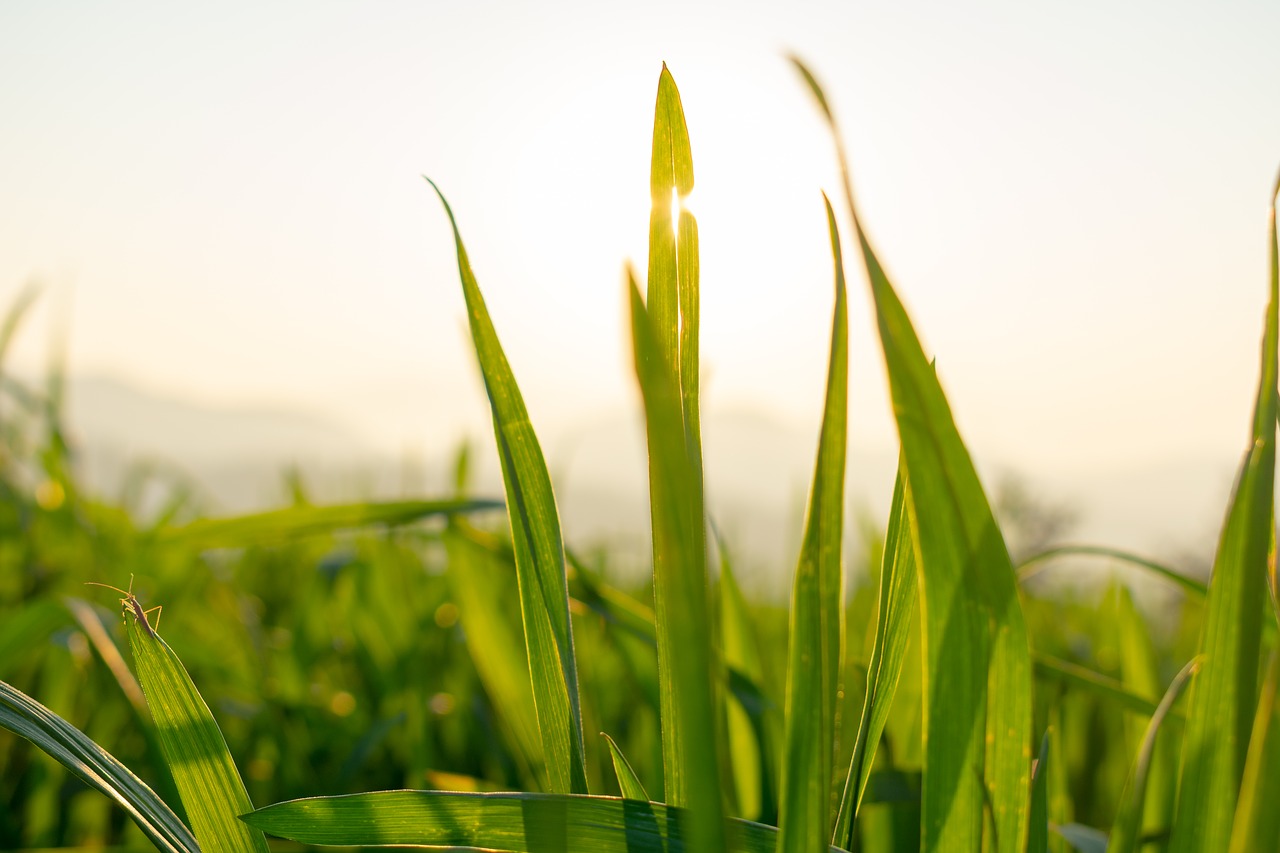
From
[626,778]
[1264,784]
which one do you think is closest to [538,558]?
[626,778]

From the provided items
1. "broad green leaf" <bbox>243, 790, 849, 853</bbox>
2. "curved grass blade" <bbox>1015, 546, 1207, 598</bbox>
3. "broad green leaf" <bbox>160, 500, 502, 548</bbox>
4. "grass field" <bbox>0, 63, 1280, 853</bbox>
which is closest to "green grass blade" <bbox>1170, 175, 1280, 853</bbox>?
"grass field" <bbox>0, 63, 1280, 853</bbox>

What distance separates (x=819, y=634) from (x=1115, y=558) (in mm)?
348

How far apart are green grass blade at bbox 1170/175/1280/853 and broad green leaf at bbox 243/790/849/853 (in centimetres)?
11

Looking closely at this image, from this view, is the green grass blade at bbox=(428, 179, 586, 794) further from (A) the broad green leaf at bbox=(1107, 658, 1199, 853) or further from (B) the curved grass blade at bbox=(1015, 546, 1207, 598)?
(B) the curved grass blade at bbox=(1015, 546, 1207, 598)

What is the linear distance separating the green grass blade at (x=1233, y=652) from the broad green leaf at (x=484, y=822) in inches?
4.3

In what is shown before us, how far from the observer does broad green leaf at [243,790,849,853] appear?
233 mm

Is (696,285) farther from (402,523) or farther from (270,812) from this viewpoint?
(402,523)

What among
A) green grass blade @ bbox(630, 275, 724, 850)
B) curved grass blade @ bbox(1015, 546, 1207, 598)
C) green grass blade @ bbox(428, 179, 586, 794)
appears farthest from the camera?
curved grass blade @ bbox(1015, 546, 1207, 598)

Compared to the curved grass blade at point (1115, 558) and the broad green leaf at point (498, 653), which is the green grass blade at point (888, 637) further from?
the broad green leaf at point (498, 653)

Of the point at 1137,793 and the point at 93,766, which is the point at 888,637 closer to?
the point at 1137,793

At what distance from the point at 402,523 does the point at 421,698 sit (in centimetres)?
30

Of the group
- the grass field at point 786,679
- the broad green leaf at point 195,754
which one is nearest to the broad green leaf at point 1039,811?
the grass field at point 786,679

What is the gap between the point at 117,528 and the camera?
1.16 m

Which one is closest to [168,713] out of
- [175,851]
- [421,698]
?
[175,851]
